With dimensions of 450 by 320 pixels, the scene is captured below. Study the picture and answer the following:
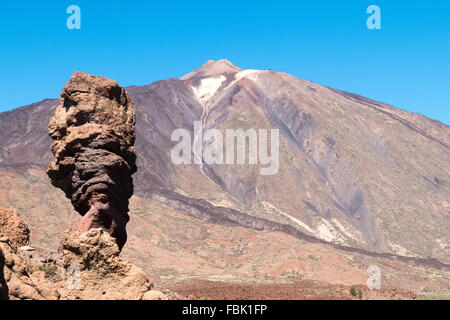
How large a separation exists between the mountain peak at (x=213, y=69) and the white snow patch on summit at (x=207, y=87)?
13.2 ft

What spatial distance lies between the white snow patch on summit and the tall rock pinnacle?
13649 cm

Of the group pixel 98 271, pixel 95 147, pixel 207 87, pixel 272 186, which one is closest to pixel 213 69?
pixel 207 87

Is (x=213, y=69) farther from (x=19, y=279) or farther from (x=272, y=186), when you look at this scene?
(x=19, y=279)

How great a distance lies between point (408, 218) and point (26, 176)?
206ft

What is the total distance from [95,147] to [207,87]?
482ft

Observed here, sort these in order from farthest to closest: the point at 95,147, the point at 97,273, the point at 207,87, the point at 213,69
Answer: the point at 213,69, the point at 207,87, the point at 95,147, the point at 97,273

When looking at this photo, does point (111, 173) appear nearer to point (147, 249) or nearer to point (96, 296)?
point (96, 296)

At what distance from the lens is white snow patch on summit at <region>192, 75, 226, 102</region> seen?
157 metres

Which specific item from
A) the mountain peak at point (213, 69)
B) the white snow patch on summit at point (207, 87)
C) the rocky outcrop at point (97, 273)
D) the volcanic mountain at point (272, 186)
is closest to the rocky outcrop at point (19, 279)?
the rocky outcrop at point (97, 273)

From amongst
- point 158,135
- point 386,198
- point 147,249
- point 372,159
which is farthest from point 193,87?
point 147,249

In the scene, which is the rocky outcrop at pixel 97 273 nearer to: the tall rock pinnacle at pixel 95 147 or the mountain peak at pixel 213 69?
the tall rock pinnacle at pixel 95 147

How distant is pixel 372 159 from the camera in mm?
119562

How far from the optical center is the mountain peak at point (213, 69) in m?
175

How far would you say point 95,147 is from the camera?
1798 cm
